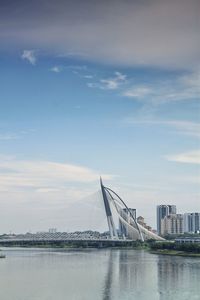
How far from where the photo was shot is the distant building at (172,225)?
2388cm

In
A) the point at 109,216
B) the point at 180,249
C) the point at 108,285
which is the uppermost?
the point at 109,216

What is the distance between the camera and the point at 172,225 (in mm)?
24047

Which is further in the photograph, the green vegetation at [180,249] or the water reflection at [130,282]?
the green vegetation at [180,249]

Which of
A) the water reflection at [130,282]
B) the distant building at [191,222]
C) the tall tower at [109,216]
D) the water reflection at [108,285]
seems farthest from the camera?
the distant building at [191,222]

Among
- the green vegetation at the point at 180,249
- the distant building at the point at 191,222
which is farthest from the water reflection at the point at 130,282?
the distant building at the point at 191,222

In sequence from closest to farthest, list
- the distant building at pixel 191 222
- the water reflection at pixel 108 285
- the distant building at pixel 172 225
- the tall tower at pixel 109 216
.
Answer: the water reflection at pixel 108 285, the tall tower at pixel 109 216, the distant building at pixel 172 225, the distant building at pixel 191 222

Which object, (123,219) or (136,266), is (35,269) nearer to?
(136,266)

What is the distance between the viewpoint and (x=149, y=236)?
15.3 m

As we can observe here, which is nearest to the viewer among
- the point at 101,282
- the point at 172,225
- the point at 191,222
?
the point at 101,282

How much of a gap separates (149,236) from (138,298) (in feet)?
37.1

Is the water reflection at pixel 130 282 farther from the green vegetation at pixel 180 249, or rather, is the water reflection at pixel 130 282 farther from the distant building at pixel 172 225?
the distant building at pixel 172 225

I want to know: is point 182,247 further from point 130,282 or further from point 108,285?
point 108,285

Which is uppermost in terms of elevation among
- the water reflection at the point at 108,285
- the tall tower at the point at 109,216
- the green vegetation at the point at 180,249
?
the tall tower at the point at 109,216

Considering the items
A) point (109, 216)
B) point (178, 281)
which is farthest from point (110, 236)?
point (178, 281)
